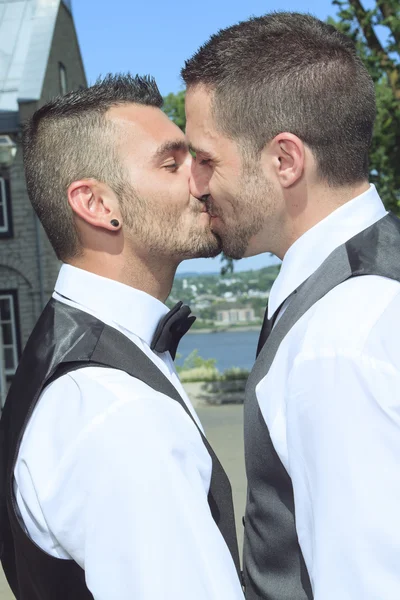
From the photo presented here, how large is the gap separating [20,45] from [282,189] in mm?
19354

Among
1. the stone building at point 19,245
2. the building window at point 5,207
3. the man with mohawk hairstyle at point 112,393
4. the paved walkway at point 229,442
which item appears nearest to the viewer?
the man with mohawk hairstyle at point 112,393

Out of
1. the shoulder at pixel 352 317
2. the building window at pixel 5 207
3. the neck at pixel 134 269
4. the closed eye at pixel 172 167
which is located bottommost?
the shoulder at pixel 352 317

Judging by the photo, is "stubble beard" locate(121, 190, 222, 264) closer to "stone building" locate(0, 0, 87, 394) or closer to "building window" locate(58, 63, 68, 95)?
"stone building" locate(0, 0, 87, 394)

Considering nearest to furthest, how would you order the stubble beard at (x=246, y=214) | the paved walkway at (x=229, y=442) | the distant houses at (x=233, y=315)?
the stubble beard at (x=246, y=214), the paved walkway at (x=229, y=442), the distant houses at (x=233, y=315)

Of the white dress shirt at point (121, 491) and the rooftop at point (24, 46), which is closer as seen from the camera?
the white dress shirt at point (121, 491)

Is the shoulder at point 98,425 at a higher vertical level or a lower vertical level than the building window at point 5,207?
lower

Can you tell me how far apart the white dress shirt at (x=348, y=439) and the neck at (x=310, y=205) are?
0.32 metres

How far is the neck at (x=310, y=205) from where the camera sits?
1.99 metres

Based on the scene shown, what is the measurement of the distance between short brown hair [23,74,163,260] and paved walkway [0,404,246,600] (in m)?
4.55

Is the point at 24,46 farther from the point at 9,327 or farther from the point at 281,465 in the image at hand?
the point at 281,465

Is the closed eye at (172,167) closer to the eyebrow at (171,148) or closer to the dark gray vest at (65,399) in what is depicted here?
the eyebrow at (171,148)

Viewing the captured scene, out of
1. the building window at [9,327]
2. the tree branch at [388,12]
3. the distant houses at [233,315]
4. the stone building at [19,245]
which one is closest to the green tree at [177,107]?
the stone building at [19,245]

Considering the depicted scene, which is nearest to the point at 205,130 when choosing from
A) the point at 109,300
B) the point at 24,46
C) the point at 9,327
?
the point at 109,300

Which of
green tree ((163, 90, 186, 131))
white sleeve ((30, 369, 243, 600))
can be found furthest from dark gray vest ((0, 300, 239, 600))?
green tree ((163, 90, 186, 131))
